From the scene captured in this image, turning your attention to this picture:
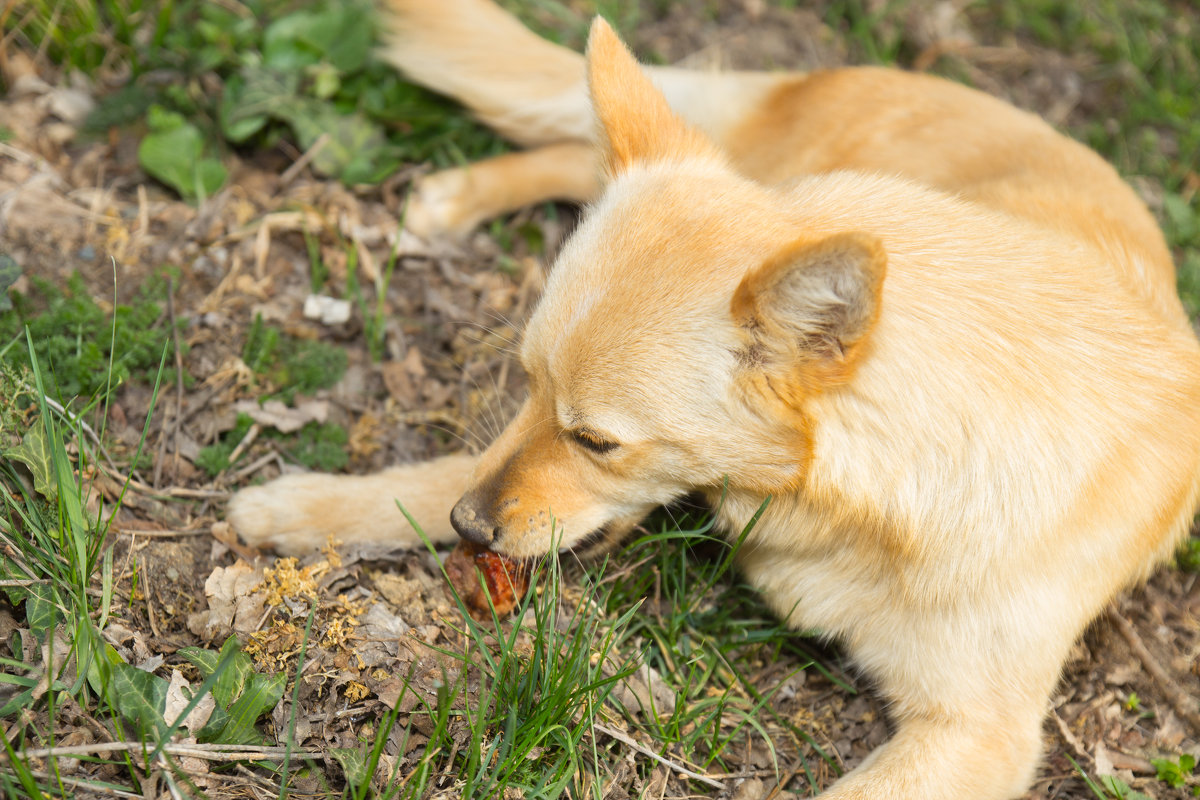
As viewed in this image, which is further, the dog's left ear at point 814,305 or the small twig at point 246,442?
the small twig at point 246,442

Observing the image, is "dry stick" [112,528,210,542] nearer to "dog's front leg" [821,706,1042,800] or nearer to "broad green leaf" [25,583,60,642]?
"broad green leaf" [25,583,60,642]

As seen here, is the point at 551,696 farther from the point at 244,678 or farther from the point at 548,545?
the point at 244,678

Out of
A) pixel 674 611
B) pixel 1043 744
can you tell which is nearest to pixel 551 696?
pixel 674 611

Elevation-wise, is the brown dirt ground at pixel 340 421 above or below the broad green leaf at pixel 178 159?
below

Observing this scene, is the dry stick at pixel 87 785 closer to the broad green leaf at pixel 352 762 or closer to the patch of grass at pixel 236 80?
the broad green leaf at pixel 352 762

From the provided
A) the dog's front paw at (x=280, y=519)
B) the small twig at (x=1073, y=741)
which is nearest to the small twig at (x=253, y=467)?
the dog's front paw at (x=280, y=519)

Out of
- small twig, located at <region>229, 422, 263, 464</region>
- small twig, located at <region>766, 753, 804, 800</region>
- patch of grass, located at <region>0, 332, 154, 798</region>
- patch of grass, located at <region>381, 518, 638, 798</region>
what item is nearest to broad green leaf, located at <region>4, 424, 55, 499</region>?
patch of grass, located at <region>0, 332, 154, 798</region>

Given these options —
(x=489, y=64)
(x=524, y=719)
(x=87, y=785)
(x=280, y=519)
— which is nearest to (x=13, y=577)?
(x=87, y=785)
